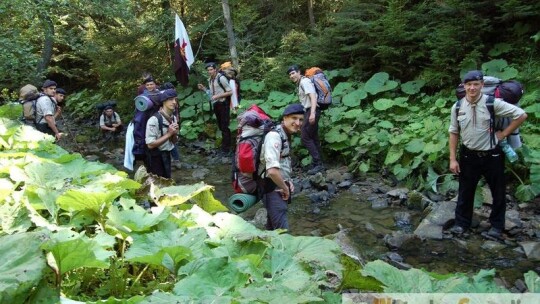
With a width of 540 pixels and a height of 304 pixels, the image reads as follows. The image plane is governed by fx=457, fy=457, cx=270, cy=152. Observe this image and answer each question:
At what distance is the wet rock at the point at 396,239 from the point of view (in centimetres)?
566

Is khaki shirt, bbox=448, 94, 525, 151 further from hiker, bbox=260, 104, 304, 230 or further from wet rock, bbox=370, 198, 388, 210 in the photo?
hiker, bbox=260, 104, 304, 230

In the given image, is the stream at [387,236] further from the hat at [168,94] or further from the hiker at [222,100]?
the hat at [168,94]

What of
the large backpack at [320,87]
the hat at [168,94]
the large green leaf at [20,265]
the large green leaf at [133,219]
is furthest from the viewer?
the large backpack at [320,87]

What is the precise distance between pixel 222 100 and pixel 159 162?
15.1 feet

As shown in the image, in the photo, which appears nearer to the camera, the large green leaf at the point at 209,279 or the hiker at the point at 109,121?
the large green leaf at the point at 209,279

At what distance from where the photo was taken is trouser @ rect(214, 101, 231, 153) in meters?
10.9

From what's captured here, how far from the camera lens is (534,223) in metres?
6.03

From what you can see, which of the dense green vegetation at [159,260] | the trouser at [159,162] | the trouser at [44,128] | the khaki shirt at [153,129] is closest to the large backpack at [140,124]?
the trouser at [159,162]

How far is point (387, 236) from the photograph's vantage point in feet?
19.3

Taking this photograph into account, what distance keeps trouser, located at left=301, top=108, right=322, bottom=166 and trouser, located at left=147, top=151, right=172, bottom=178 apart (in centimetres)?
333

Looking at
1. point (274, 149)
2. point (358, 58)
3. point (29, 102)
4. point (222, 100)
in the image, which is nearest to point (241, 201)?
point (274, 149)

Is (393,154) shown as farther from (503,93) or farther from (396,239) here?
(503,93)

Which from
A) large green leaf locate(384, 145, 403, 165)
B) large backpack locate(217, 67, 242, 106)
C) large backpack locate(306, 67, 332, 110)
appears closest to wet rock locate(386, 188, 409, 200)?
large green leaf locate(384, 145, 403, 165)

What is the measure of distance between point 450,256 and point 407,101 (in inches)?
213
